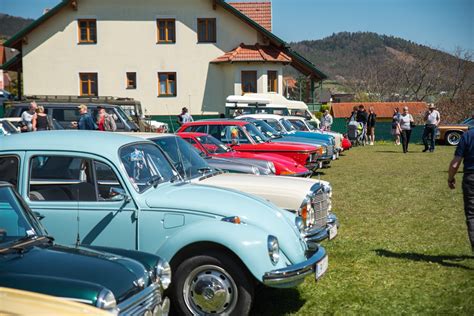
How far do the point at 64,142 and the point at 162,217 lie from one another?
131 cm

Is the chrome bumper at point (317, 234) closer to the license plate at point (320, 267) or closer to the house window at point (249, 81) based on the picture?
the license plate at point (320, 267)

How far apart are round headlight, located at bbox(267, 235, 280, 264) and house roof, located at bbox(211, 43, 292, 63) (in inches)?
1306

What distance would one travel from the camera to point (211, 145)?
42.2ft

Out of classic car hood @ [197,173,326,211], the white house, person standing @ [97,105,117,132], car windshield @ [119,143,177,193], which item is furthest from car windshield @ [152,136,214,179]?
the white house

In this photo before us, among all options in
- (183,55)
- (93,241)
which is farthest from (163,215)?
(183,55)

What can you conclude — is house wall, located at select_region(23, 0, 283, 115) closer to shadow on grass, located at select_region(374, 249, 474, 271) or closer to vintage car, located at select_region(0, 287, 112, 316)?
shadow on grass, located at select_region(374, 249, 474, 271)

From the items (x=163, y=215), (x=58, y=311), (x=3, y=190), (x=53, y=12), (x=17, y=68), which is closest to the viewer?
(x=58, y=311)

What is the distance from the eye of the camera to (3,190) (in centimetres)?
498

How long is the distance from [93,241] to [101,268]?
1.89 meters

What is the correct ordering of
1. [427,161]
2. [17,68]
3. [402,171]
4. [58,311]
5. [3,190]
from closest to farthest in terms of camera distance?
[58,311], [3,190], [402,171], [427,161], [17,68]

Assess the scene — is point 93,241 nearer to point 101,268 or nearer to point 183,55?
point 101,268

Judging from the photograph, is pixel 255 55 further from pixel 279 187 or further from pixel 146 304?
pixel 146 304

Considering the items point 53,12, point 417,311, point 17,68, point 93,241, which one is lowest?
point 417,311

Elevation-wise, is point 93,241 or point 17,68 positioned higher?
point 17,68
